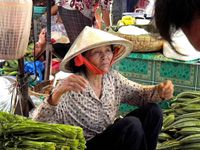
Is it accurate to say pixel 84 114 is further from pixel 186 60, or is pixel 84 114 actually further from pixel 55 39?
pixel 55 39

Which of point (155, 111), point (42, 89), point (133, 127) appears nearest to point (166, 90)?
point (155, 111)

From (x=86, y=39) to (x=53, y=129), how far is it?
2.42 feet

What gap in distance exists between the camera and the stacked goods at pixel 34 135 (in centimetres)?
162

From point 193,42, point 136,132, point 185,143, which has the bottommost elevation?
point 185,143

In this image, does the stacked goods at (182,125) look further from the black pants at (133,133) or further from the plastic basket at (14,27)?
the plastic basket at (14,27)

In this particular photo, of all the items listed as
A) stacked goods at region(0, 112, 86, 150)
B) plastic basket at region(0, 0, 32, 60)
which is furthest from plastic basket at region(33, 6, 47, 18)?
stacked goods at region(0, 112, 86, 150)

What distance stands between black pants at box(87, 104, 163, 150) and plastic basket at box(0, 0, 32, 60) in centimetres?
68

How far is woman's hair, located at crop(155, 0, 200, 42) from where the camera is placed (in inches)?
37.7

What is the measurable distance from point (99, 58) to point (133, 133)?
50 cm

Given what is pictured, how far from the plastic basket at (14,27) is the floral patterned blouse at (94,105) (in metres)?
0.34

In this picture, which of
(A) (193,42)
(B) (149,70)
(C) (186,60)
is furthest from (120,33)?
(A) (193,42)

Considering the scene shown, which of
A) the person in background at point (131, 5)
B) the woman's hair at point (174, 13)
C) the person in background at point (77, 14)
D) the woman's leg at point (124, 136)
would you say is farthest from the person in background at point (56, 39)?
the woman's hair at point (174, 13)

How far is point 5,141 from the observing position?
5.36 ft

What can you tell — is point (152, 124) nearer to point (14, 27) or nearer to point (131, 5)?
point (14, 27)
